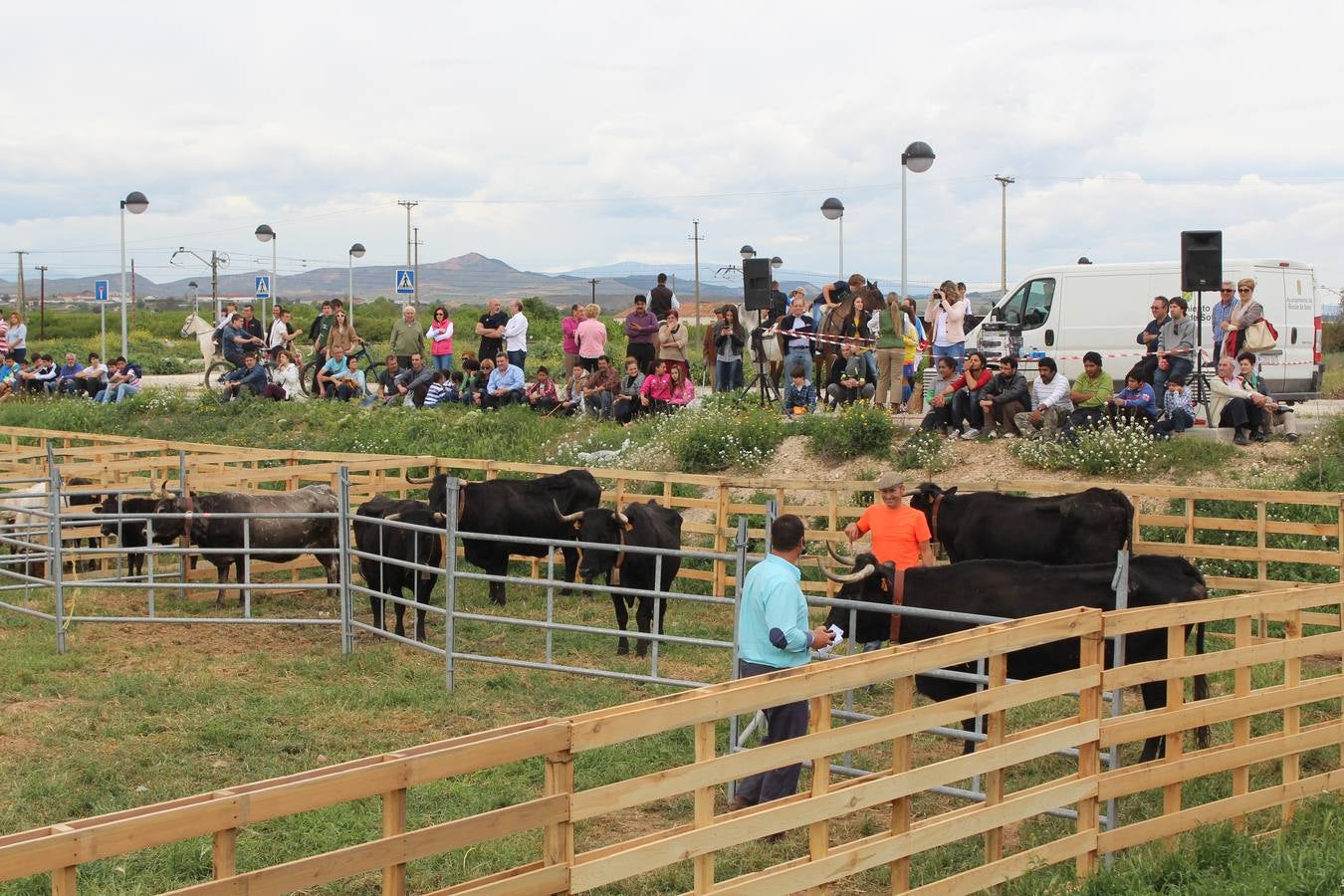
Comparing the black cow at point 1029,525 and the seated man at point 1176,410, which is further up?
the seated man at point 1176,410

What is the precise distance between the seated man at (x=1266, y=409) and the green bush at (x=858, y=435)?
4205 mm

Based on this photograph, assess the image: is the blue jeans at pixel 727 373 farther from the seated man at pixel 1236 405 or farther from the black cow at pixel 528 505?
the seated man at pixel 1236 405

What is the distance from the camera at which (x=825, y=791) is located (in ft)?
18.3

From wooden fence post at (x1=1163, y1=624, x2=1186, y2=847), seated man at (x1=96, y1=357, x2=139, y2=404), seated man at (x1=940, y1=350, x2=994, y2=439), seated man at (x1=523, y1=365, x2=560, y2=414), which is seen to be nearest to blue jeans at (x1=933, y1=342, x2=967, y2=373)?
seated man at (x1=940, y1=350, x2=994, y2=439)

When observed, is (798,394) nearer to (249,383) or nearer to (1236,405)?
(1236,405)

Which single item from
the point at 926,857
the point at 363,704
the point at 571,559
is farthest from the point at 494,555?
the point at 926,857

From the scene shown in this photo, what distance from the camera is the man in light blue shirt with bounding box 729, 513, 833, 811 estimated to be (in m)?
7.30

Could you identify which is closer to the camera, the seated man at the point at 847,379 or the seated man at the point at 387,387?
the seated man at the point at 847,379

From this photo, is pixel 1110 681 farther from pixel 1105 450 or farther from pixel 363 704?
pixel 1105 450

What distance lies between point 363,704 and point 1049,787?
5.45 meters

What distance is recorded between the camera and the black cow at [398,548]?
41.8 ft

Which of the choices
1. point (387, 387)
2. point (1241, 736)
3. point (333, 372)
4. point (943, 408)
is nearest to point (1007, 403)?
point (943, 408)

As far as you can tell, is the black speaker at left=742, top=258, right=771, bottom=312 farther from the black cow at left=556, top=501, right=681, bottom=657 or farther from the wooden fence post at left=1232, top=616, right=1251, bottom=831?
the wooden fence post at left=1232, top=616, right=1251, bottom=831

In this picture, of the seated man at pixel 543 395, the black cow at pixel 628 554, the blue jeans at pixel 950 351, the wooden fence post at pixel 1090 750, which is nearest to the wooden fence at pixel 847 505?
the black cow at pixel 628 554
